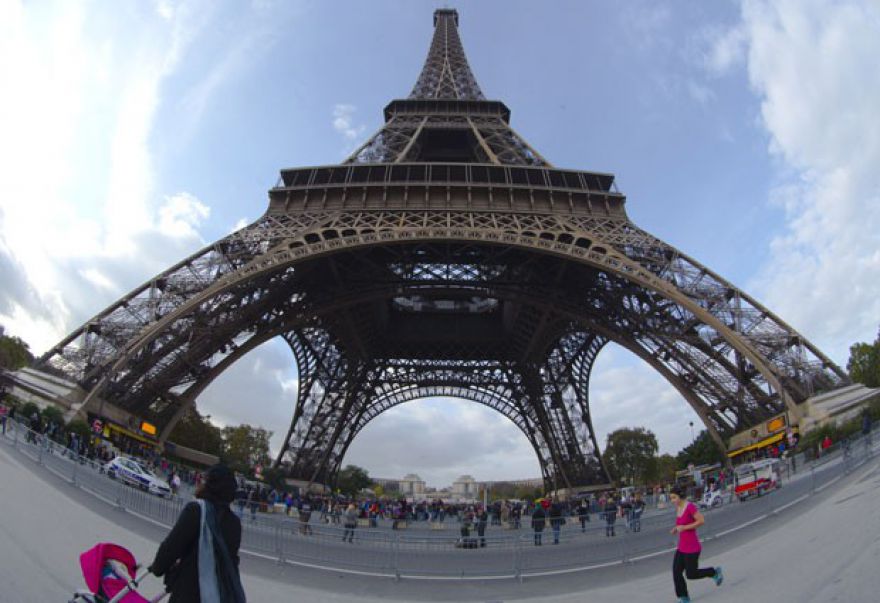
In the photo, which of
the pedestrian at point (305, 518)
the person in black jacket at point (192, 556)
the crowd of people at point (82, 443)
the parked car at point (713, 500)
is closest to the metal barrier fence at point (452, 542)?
the pedestrian at point (305, 518)

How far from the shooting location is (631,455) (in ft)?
261

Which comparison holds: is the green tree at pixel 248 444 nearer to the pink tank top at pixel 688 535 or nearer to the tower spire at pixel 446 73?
the tower spire at pixel 446 73

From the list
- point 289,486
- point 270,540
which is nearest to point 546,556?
point 270,540

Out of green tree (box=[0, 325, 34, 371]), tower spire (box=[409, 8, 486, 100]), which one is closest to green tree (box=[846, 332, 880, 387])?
tower spire (box=[409, 8, 486, 100])

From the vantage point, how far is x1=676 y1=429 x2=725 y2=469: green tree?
2267 inches

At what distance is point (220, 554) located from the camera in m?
3.28

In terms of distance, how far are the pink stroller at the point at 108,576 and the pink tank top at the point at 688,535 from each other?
4.98 meters

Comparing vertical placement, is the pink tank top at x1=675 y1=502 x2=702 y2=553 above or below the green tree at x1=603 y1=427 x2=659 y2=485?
below

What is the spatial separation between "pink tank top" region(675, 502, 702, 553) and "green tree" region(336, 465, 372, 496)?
89260 millimetres

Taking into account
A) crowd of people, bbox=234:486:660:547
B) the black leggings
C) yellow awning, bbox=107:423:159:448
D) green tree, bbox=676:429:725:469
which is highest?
green tree, bbox=676:429:725:469

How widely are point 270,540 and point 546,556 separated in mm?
5254

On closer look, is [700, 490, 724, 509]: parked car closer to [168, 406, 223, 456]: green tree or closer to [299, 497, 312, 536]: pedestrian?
[299, 497, 312, 536]: pedestrian

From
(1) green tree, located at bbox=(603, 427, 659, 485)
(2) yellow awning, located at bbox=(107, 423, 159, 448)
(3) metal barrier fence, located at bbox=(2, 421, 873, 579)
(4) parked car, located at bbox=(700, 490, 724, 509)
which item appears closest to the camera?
(3) metal barrier fence, located at bbox=(2, 421, 873, 579)

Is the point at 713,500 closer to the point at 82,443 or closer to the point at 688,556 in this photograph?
the point at 688,556
